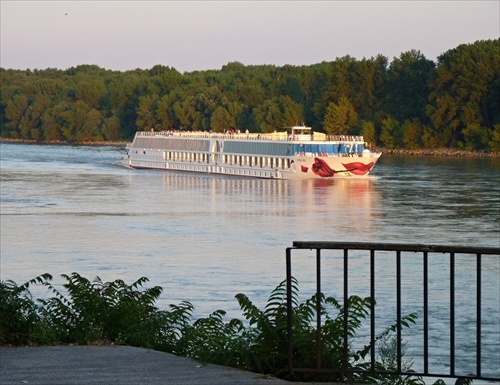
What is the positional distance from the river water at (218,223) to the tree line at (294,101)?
117 feet

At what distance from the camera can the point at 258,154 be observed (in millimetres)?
75688

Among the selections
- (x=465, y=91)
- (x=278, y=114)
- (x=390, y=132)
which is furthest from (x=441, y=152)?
(x=278, y=114)

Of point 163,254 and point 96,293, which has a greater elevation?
point 96,293

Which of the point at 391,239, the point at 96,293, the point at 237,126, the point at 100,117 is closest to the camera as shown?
the point at 96,293

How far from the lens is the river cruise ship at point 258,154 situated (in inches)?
2756

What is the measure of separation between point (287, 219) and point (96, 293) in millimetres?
30171

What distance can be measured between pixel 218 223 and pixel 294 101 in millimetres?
96888

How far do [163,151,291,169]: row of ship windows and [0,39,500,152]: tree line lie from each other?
3044 centimetres

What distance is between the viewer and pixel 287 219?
3966cm

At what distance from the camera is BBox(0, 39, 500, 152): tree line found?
345 ft

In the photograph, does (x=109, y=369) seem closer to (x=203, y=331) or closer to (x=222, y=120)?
(x=203, y=331)

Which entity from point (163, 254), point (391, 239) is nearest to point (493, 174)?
point (391, 239)

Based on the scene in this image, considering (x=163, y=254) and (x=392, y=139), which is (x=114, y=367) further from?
(x=392, y=139)

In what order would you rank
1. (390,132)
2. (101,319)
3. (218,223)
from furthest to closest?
1. (390,132)
2. (218,223)
3. (101,319)
